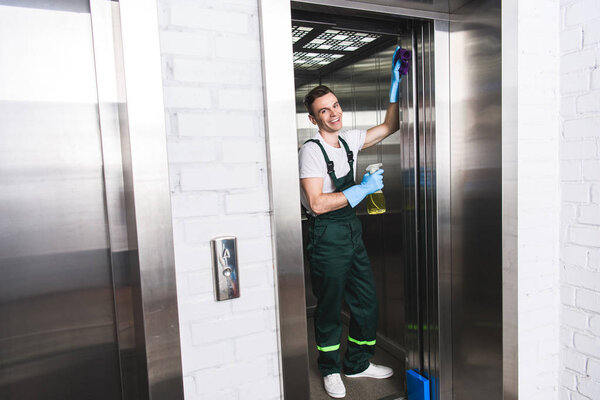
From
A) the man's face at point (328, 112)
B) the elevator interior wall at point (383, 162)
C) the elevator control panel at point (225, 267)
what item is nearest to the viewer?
the elevator control panel at point (225, 267)

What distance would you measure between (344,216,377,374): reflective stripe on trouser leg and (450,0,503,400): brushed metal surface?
1.75 feet

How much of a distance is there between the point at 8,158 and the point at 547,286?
2.10 metres

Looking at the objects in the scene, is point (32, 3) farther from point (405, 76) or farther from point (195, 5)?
point (405, 76)

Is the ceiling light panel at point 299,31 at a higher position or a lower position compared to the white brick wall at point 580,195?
higher

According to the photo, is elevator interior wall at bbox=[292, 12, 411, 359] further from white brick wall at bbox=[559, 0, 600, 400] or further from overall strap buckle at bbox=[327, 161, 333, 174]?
white brick wall at bbox=[559, 0, 600, 400]

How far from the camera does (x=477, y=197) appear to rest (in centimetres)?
191

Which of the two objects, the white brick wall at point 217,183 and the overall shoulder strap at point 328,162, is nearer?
the white brick wall at point 217,183

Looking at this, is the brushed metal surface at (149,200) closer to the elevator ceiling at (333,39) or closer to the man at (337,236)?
the elevator ceiling at (333,39)

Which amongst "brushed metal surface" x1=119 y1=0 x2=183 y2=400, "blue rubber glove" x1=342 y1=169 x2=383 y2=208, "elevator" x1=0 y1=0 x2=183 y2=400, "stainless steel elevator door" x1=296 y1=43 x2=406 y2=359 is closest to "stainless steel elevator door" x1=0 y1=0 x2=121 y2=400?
"elevator" x1=0 y1=0 x2=183 y2=400

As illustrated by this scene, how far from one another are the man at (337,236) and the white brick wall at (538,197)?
2.01ft

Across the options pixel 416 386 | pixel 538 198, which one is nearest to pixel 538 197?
pixel 538 198

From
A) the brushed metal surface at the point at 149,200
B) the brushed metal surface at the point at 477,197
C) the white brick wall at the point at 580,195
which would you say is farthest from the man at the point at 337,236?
the brushed metal surface at the point at 149,200

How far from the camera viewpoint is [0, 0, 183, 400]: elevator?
1270 mm

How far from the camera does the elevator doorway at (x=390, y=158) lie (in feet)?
6.60
